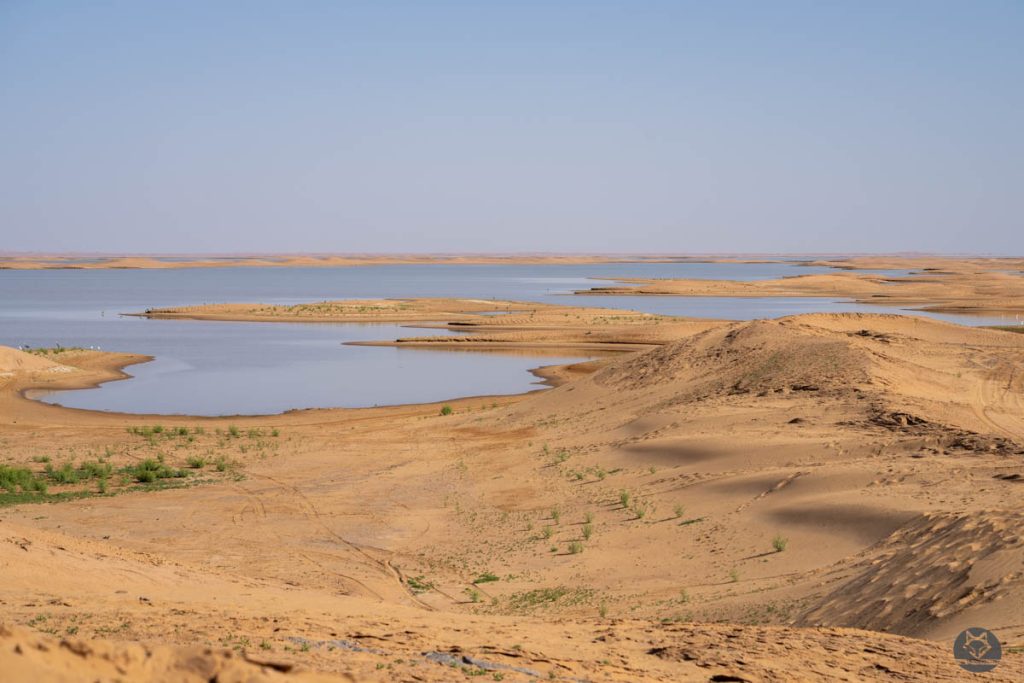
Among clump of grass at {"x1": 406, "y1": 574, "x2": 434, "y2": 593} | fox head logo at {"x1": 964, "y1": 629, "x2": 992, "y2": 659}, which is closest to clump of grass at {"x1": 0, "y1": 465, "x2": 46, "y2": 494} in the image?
clump of grass at {"x1": 406, "y1": 574, "x2": 434, "y2": 593}

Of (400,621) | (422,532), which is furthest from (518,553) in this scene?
(400,621)

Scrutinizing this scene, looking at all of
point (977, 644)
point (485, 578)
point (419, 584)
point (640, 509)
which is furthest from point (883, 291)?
point (977, 644)

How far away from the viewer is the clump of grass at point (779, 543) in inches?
534

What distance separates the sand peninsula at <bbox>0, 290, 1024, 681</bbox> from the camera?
8.62 meters

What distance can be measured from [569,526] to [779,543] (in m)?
3.75

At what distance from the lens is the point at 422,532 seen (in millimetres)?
16516

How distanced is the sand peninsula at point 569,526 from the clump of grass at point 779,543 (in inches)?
2.3

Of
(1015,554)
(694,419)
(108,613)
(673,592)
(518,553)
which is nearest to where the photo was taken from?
(108,613)

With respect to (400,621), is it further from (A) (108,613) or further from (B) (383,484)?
(B) (383,484)

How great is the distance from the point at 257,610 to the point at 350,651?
215 cm

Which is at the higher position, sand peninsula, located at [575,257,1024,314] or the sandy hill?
sand peninsula, located at [575,257,1024,314]

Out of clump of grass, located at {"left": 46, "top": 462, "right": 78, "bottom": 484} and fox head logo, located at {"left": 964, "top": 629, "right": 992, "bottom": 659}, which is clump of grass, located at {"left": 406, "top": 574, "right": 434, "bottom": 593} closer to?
fox head logo, located at {"left": 964, "top": 629, "right": 992, "bottom": 659}

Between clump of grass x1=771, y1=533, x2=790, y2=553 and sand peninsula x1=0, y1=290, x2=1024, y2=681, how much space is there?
0.19ft

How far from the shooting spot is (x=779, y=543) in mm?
13617
